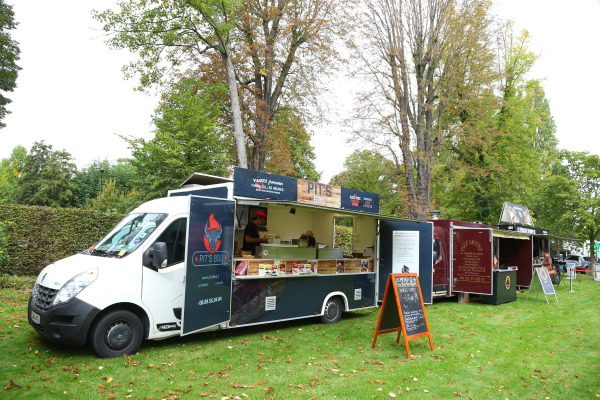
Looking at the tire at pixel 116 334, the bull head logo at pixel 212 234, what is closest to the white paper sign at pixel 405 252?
the bull head logo at pixel 212 234

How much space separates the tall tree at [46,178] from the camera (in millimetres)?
43938

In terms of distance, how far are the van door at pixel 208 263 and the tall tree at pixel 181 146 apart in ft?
27.0

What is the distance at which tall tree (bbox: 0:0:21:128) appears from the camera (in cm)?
2645

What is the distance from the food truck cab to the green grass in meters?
0.41

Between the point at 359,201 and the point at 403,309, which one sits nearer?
the point at 403,309

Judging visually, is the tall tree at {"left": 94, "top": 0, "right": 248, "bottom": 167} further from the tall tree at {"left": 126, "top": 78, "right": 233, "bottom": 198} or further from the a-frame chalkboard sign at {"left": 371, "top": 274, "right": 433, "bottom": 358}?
the a-frame chalkboard sign at {"left": 371, "top": 274, "right": 433, "bottom": 358}

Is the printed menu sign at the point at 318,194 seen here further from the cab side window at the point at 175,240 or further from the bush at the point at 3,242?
the bush at the point at 3,242

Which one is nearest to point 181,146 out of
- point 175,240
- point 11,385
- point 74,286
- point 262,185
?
point 262,185

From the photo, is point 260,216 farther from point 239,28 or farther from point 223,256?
point 239,28

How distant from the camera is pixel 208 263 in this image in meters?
6.38

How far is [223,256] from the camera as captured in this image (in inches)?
263

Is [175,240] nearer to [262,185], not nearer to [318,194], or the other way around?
[262,185]

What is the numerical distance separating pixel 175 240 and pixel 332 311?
4051 mm

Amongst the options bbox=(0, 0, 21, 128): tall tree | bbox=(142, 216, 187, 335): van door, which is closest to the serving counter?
bbox=(142, 216, 187, 335): van door
